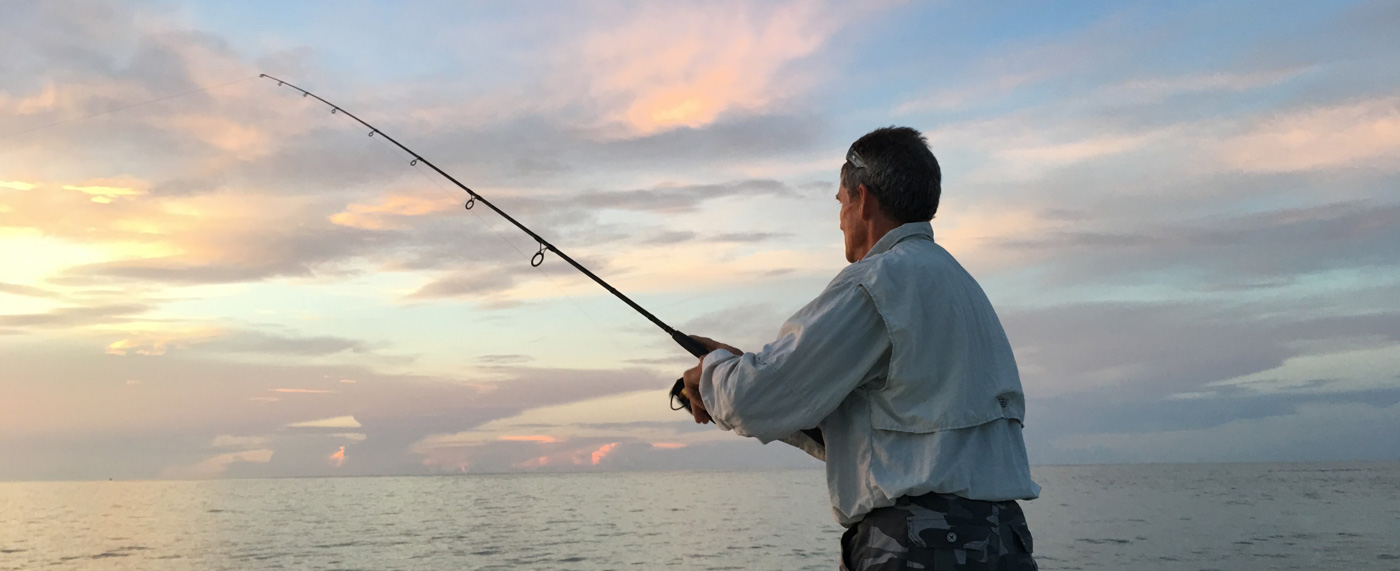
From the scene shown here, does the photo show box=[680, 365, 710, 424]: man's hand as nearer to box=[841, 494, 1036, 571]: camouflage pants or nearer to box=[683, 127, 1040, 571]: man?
box=[683, 127, 1040, 571]: man

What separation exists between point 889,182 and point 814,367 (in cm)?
55

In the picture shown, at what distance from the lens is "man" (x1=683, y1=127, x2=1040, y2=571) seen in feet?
7.24

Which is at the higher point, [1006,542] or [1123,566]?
[1006,542]

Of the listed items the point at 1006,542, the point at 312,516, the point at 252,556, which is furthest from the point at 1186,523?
the point at 312,516

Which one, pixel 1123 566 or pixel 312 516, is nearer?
pixel 1123 566

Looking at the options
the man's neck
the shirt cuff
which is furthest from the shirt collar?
the shirt cuff

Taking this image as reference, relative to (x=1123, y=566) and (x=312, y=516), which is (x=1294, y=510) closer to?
(x=1123, y=566)

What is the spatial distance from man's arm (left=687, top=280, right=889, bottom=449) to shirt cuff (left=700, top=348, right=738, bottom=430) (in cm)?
10

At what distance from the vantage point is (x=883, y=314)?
2244 mm

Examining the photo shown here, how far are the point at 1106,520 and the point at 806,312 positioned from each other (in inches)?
1293

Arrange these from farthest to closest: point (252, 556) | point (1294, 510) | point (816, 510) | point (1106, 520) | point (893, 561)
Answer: point (816, 510), point (1294, 510), point (1106, 520), point (252, 556), point (893, 561)

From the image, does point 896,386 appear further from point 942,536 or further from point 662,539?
point 662,539

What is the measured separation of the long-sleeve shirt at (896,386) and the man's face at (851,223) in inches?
9.5

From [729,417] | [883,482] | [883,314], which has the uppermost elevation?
[883,314]
